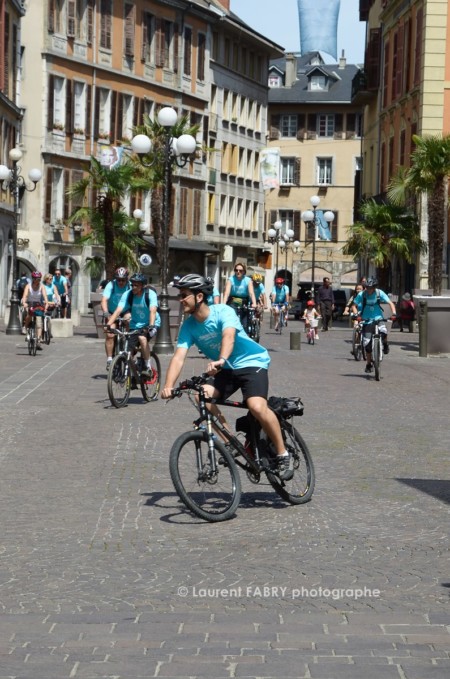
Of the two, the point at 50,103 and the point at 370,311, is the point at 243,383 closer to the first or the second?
the point at 370,311

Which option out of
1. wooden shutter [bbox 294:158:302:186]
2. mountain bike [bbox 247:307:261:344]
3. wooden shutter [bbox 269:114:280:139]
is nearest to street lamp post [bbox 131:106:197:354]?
mountain bike [bbox 247:307:261:344]

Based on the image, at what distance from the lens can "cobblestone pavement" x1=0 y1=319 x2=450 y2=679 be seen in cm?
631

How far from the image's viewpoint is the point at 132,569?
821 cm

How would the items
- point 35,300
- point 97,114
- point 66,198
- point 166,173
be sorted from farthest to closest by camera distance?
point 97,114 < point 66,198 < point 166,173 < point 35,300

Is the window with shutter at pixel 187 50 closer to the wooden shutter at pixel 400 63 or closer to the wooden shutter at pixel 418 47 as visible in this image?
the wooden shutter at pixel 400 63

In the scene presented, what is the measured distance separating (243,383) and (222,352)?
1.23 ft

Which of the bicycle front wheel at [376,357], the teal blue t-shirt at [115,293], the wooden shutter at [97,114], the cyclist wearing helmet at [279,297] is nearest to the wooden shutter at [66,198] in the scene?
the wooden shutter at [97,114]

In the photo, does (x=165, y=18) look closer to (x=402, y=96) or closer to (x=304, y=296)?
(x=304, y=296)

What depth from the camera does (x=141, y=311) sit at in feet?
63.9

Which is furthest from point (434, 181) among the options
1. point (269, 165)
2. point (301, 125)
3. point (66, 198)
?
point (301, 125)

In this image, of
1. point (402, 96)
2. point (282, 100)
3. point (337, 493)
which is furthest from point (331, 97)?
point (337, 493)

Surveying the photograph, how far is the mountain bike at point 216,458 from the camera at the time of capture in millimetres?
9844

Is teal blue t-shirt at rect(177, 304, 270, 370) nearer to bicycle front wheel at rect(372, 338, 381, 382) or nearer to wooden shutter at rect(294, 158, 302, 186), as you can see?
bicycle front wheel at rect(372, 338, 381, 382)

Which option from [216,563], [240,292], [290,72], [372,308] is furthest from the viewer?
[290,72]
